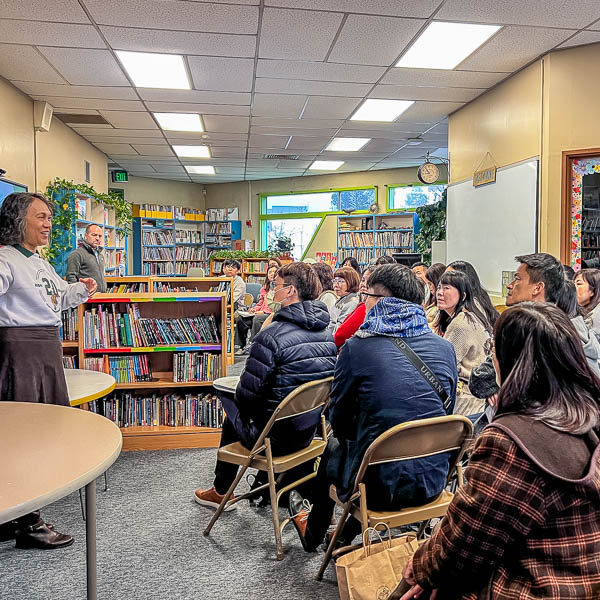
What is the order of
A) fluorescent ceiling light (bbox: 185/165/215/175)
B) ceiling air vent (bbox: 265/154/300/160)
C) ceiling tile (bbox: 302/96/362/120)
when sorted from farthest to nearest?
fluorescent ceiling light (bbox: 185/165/215/175), ceiling air vent (bbox: 265/154/300/160), ceiling tile (bbox: 302/96/362/120)

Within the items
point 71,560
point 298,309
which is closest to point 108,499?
point 71,560

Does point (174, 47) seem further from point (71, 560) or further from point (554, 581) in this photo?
point (554, 581)

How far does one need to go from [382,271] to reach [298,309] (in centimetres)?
57

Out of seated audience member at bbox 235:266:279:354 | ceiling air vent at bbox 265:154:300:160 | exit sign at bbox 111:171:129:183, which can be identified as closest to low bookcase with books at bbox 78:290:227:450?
seated audience member at bbox 235:266:279:354

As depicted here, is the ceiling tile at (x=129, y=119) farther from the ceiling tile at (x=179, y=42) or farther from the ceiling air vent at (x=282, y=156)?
the ceiling air vent at (x=282, y=156)

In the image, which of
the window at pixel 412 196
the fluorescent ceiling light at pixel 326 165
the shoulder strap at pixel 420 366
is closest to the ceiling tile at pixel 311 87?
the shoulder strap at pixel 420 366

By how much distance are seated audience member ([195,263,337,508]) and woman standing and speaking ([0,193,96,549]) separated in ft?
2.89

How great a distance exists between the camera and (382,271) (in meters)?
2.55

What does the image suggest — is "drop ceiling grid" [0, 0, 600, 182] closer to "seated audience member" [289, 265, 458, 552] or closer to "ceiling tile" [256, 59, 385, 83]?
"ceiling tile" [256, 59, 385, 83]

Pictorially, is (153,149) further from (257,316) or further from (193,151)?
(257,316)

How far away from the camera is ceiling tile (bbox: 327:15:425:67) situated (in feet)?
Answer: 13.8

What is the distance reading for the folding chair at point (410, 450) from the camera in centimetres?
195

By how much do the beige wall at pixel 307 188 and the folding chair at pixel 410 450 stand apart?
9.04m

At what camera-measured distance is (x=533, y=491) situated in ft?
3.87
